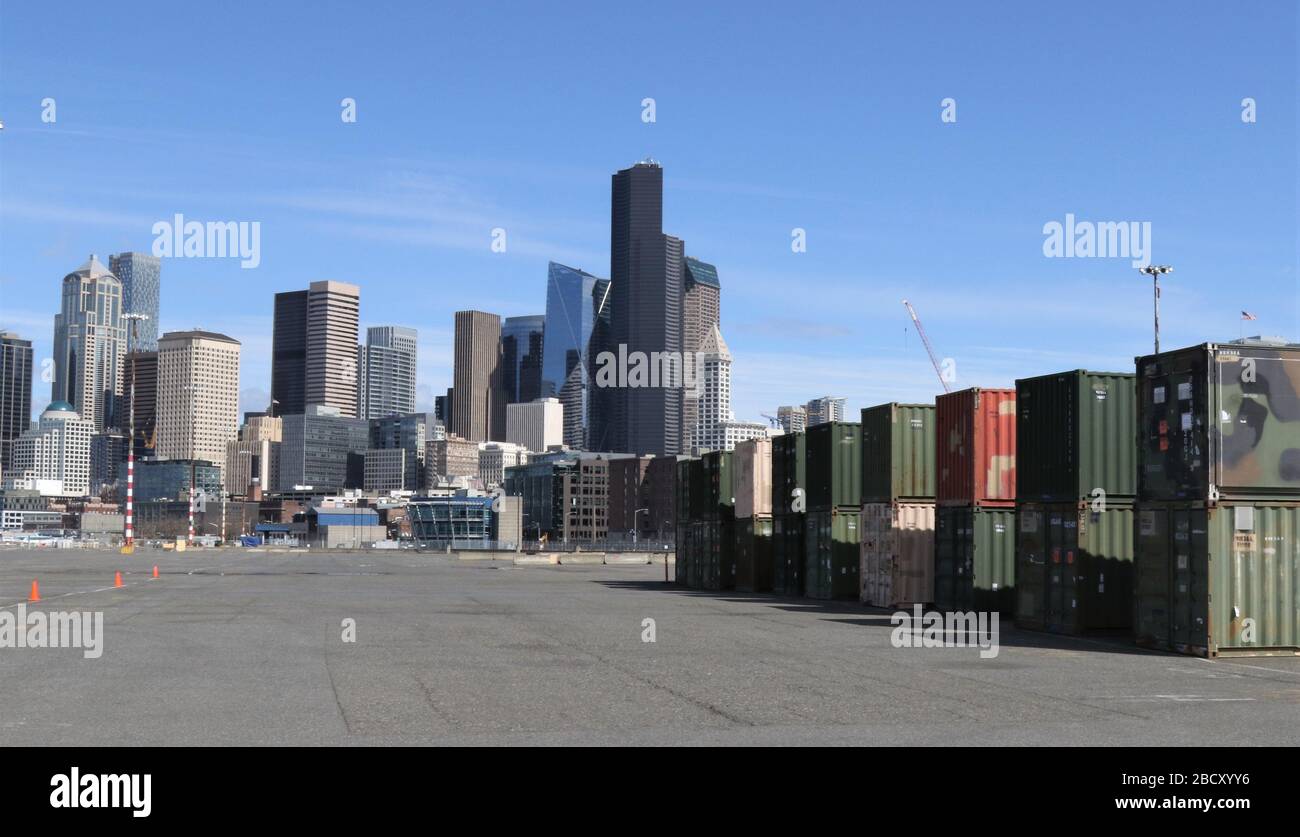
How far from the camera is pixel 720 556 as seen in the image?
57781 millimetres

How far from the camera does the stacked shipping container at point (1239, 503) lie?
25.2m

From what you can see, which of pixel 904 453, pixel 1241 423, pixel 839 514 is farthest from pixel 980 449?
pixel 1241 423

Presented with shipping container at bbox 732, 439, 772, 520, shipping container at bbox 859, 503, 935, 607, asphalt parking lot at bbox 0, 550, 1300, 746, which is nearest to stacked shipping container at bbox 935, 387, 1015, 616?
shipping container at bbox 859, 503, 935, 607

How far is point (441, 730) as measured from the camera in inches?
589

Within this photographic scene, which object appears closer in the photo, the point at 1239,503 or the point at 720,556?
the point at 1239,503

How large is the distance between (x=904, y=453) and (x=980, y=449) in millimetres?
4769

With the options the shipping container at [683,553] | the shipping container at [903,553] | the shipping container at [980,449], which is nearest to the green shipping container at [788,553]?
the shipping container at [903,553]

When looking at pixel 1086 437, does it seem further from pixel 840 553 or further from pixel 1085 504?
pixel 840 553

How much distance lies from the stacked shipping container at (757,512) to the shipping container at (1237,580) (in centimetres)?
2770

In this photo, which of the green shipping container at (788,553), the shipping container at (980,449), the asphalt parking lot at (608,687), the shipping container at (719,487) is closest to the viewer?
the asphalt parking lot at (608,687)

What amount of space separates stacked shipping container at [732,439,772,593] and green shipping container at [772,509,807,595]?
1.24 metres

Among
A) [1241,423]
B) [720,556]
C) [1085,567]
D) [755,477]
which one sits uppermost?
[1241,423]

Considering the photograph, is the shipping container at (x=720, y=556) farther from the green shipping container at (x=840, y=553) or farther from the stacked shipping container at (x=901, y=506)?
the stacked shipping container at (x=901, y=506)
